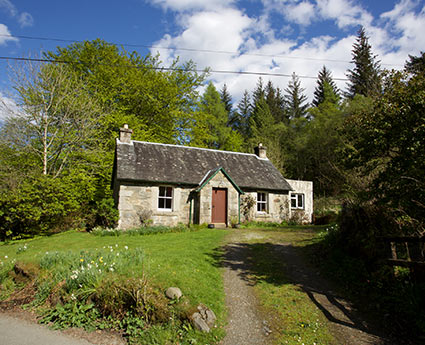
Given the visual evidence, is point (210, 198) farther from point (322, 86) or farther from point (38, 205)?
point (322, 86)

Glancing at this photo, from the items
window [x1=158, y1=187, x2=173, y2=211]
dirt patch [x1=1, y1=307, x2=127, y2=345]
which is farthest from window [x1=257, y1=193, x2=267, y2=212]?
A: dirt patch [x1=1, y1=307, x2=127, y2=345]

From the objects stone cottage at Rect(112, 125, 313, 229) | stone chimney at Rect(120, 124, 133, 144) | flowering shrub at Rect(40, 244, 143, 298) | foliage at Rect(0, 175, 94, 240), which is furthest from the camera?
stone chimney at Rect(120, 124, 133, 144)

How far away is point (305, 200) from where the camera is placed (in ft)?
75.4

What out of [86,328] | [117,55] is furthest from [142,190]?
[117,55]

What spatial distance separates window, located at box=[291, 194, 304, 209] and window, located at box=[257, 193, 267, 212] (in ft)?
12.2

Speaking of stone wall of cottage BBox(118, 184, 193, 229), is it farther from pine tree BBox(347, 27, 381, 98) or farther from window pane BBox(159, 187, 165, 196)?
pine tree BBox(347, 27, 381, 98)

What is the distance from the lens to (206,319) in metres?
5.25

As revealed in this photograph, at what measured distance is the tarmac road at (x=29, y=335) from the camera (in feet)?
16.7

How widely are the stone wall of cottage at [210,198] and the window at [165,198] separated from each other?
1933 mm

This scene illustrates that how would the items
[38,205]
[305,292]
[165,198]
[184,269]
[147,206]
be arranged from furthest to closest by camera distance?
[165,198] → [147,206] → [38,205] → [184,269] → [305,292]

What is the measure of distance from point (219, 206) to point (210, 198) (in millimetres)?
915

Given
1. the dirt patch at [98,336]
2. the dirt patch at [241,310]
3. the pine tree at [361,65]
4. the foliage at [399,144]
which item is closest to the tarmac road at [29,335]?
the dirt patch at [98,336]

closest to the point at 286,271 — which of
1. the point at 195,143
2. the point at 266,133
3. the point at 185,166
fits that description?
the point at 185,166

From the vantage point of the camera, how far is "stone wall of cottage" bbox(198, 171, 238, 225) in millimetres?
16906
